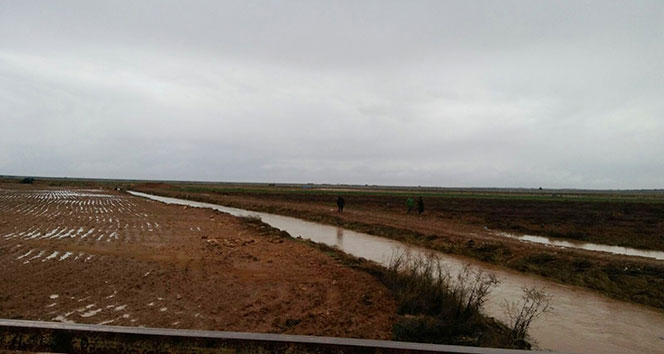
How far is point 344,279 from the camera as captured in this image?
10.2 metres

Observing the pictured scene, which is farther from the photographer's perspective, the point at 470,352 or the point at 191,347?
the point at 191,347

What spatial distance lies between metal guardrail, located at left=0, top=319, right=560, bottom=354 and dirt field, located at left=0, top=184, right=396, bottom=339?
13.4 ft

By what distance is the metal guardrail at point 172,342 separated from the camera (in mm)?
2338

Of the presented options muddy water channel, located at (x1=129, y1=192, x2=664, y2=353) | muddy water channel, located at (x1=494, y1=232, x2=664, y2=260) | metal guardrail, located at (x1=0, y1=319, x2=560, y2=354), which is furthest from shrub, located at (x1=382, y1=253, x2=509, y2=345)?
muddy water channel, located at (x1=494, y1=232, x2=664, y2=260)

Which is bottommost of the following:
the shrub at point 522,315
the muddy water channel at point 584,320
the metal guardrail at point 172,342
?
the muddy water channel at point 584,320

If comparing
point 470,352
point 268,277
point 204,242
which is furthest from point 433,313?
point 204,242

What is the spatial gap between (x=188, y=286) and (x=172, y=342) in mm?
7046

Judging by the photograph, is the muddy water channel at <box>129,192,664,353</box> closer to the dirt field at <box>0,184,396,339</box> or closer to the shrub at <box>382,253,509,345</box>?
the shrub at <box>382,253,509,345</box>

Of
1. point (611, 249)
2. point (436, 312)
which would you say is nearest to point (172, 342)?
point (436, 312)

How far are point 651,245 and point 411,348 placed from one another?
23657 millimetres

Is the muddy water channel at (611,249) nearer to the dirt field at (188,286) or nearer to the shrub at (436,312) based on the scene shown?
the shrub at (436,312)

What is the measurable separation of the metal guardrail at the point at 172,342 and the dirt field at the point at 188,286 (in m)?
4.08

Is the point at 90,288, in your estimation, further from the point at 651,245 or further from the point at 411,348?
the point at 651,245

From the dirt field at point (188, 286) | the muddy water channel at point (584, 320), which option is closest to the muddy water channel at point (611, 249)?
the muddy water channel at point (584, 320)
